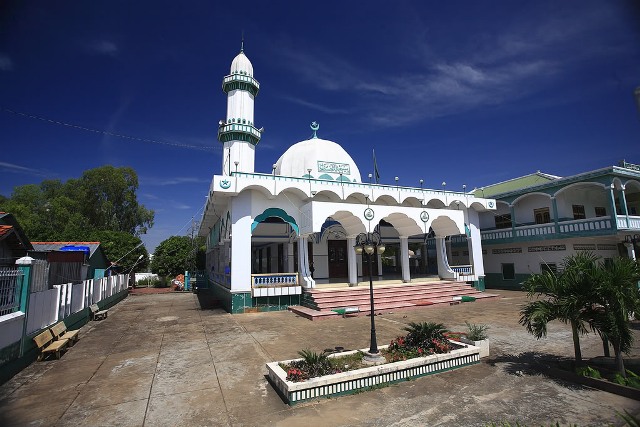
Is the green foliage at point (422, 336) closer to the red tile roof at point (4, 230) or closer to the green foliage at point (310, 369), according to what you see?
the green foliage at point (310, 369)

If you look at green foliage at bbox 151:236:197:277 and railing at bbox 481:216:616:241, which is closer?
railing at bbox 481:216:616:241

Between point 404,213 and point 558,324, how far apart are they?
843 cm

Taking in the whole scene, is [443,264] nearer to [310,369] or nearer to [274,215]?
[274,215]

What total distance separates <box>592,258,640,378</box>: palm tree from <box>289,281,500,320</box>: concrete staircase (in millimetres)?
8503

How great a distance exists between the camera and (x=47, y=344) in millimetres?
8430

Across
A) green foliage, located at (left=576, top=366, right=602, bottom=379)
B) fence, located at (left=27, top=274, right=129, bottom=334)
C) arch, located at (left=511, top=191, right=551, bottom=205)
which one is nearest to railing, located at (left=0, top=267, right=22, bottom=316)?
fence, located at (left=27, top=274, right=129, bottom=334)

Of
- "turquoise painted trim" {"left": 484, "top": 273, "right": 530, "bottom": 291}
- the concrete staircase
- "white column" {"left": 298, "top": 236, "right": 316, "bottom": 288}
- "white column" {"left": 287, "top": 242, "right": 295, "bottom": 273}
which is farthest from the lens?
"turquoise painted trim" {"left": 484, "top": 273, "right": 530, "bottom": 291}

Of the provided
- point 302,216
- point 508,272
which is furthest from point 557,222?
point 302,216

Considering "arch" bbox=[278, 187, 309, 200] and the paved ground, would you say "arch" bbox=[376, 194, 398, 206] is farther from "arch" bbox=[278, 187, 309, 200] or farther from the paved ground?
the paved ground

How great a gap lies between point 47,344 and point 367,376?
8429 millimetres

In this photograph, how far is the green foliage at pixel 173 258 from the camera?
36.5 metres

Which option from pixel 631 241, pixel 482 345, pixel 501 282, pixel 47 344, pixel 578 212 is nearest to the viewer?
pixel 482 345

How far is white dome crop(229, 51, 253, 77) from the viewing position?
19359mm

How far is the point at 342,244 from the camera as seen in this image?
69.5 ft
